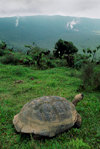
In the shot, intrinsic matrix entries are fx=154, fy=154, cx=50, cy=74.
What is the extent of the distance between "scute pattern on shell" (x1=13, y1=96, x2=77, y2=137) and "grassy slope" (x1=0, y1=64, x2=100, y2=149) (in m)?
0.22

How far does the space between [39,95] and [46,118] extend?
10.0ft

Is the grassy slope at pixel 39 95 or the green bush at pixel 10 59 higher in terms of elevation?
the green bush at pixel 10 59

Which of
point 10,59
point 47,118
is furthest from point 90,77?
point 10,59

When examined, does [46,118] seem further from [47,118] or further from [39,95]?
[39,95]

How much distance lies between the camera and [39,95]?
6828 mm

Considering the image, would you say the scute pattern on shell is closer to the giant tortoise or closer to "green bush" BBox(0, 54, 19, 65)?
the giant tortoise

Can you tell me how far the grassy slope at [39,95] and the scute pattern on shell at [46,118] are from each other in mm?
224

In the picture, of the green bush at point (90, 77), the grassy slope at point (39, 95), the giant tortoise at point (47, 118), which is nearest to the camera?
the grassy slope at point (39, 95)

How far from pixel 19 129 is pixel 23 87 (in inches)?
166

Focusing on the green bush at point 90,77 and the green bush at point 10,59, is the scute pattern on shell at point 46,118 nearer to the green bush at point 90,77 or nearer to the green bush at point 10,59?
the green bush at point 90,77

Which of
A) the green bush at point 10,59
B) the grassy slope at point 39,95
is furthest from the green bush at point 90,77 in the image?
the green bush at point 10,59

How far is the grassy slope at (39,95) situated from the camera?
351 centimetres

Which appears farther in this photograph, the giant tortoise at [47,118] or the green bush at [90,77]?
the green bush at [90,77]

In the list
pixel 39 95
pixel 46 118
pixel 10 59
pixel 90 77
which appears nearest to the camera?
pixel 46 118
